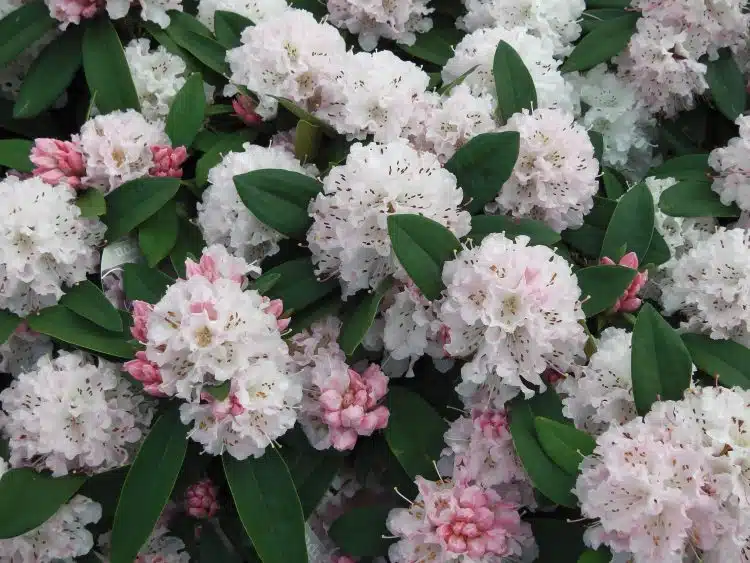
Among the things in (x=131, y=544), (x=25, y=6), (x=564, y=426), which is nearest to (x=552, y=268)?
(x=564, y=426)

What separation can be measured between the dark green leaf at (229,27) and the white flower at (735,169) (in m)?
0.96

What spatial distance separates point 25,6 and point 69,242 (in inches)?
23.4

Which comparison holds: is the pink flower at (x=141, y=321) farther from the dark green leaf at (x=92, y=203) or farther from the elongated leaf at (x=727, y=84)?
the elongated leaf at (x=727, y=84)

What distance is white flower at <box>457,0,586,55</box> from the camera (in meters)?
1.49

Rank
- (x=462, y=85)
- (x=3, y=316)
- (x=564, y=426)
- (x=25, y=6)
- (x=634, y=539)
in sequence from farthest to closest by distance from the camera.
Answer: (x=25, y=6) < (x=462, y=85) < (x=3, y=316) < (x=564, y=426) < (x=634, y=539)

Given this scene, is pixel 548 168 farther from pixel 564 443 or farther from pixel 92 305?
pixel 92 305

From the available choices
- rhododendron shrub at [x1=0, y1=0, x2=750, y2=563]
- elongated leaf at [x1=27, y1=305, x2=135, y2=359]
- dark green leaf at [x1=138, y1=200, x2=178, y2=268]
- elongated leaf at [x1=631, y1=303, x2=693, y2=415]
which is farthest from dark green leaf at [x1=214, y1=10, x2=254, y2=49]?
elongated leaf at [x1=631, y1=303, x2=693, y2=415]

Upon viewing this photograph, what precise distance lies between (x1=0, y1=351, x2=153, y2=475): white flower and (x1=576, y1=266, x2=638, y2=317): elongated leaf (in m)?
0.72

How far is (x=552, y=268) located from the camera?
1.00m

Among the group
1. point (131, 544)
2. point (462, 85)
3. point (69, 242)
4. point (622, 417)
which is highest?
point (462, 85)

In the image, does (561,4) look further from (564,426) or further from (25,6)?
(25,6)

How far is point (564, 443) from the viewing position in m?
0.97

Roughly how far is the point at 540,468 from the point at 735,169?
28.9 inches

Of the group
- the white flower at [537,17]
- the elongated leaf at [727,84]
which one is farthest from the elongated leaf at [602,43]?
the elongated leaf at [727,84]
